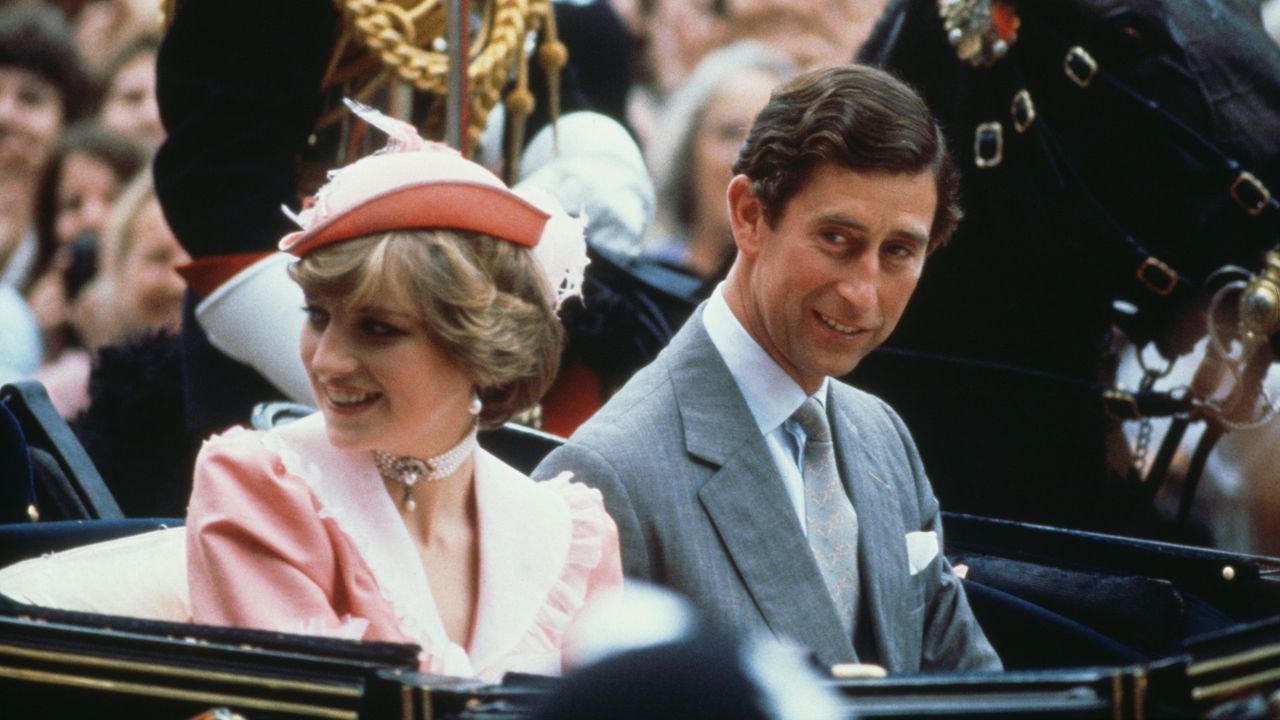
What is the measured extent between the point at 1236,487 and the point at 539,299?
5.23ft

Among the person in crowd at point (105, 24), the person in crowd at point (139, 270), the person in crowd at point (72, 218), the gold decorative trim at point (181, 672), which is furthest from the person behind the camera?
the person in crowd at point (105, 24)

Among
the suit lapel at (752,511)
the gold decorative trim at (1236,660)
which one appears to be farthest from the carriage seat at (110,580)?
the gold decorative trim at (1236,660)

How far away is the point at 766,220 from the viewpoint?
9.96 feet

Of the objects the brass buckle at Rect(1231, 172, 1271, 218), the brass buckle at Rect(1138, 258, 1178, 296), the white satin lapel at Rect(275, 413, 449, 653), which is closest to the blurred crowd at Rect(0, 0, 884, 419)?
the brass buckle at Rect(1138, 258, 1178, 296)

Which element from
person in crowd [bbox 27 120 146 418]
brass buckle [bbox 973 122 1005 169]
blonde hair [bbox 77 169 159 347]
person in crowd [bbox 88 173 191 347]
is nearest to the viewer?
brass buckle [bbox 973 122 1005 169]

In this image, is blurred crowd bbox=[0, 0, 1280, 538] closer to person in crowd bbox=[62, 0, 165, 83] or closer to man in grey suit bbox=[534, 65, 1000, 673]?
person in crowd bbox=[62, 0, 165, 83]

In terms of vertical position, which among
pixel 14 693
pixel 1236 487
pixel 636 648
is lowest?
pixel 1236 487

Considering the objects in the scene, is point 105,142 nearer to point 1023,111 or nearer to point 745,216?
point 1023,111

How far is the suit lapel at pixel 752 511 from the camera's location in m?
2.80

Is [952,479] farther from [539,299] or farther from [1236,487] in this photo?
[539,299]

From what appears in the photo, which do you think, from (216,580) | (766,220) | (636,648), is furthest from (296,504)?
(636,648)

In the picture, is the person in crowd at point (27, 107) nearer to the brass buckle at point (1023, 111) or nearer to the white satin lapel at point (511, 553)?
the brass buckle at point (1023, 111)

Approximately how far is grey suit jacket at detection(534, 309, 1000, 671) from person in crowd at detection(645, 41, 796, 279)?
9.91ft

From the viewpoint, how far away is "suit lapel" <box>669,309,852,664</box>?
9.20ft
